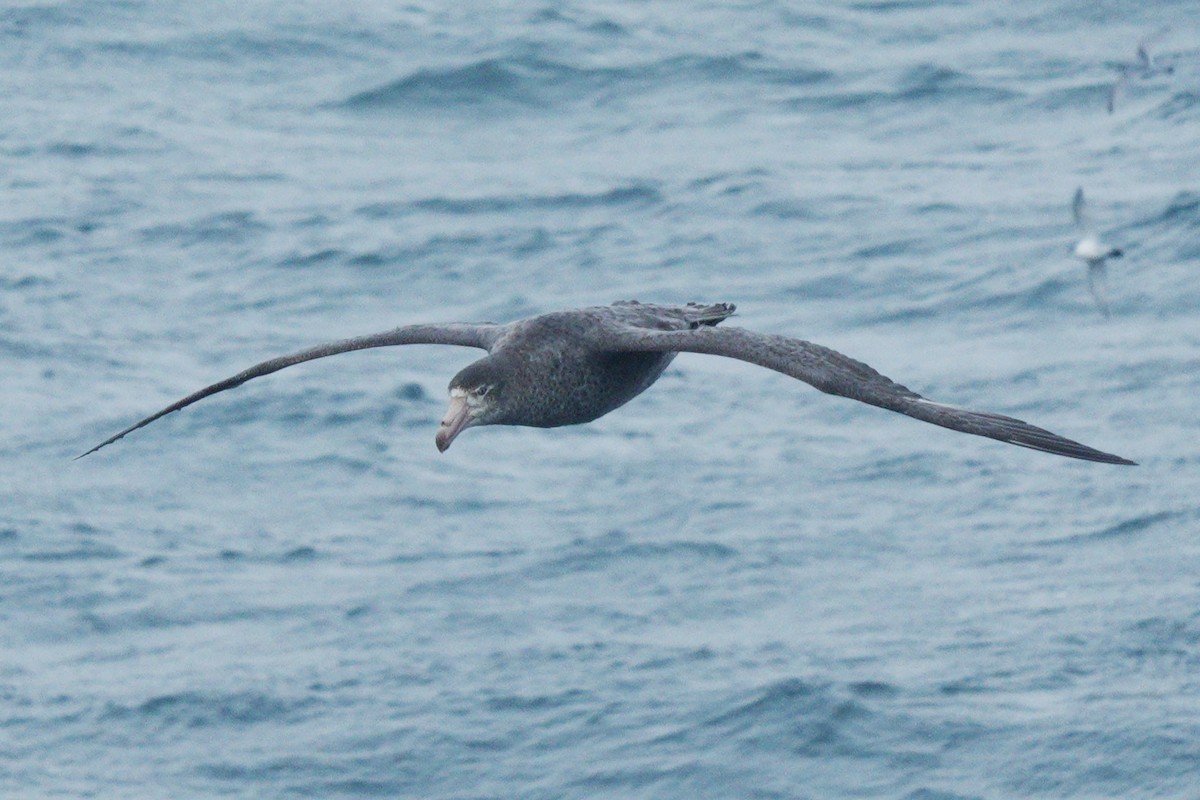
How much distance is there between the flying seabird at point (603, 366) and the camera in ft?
35.6

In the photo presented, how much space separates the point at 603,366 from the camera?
12.2 metres

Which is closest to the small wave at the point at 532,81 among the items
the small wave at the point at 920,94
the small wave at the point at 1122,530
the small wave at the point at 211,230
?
the small wave at the point at 920,94

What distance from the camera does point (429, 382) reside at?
24.9m

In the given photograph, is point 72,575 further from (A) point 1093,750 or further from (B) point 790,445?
(A) point 1093,750

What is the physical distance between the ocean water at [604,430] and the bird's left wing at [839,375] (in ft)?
23.1

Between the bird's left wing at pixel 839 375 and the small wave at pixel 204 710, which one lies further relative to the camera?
the small wave at pixel 204 710

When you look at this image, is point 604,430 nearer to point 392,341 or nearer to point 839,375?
point 392,341

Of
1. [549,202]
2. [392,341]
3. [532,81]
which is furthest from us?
[532,81]

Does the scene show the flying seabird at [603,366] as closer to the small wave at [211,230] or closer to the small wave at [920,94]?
the small wave at [211,230]

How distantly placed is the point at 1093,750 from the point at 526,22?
65.9ft

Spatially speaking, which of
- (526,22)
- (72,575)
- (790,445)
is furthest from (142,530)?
(526,22)

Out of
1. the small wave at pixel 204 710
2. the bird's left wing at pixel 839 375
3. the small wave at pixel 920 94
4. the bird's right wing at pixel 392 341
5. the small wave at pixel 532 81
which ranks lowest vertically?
the small wave at pixel 204 710

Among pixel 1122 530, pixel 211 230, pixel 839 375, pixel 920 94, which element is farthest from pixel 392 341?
pixel 920 94

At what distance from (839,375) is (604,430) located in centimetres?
1329
